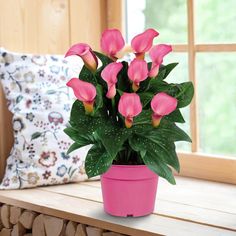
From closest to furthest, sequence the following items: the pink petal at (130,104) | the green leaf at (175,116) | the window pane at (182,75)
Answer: the pink petal at (130,104), the green leaf at (175,116), the window pane at (182,75)

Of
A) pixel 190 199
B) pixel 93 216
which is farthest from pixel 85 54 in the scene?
pixel 190 199

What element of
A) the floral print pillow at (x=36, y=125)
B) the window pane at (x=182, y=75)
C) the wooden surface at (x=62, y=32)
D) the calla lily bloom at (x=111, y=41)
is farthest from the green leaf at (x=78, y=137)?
the window pane at (x=182, y=75)

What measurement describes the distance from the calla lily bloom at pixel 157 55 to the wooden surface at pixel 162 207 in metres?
0.38

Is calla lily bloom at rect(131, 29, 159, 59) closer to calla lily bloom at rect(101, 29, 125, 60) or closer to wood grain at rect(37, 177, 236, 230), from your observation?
calla lily bloom at rect(101, 29, 125, 60)

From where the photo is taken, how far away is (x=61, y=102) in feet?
5.49

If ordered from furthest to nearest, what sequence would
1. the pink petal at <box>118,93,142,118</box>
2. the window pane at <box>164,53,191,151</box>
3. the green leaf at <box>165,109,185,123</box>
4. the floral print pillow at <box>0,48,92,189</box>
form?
the window pane at <box>164,53,191,151</box> → the floral print pillow at <box>0,48,92,189</box> → the green leaf at <box>165,109,185,123</box> → the pink petal at <box>118,93,142,118</box>

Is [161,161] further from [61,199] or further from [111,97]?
[61,199]

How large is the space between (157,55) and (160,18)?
66cm

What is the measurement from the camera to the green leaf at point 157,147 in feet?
4.09

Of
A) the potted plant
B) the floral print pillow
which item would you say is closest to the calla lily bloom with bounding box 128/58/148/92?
the potted plant

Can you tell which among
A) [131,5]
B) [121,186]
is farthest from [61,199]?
[131,5]

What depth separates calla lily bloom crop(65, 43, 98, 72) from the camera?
1.25 meters

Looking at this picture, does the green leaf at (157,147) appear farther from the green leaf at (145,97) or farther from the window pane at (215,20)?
the window pane at (215,20)

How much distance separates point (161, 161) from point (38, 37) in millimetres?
783
